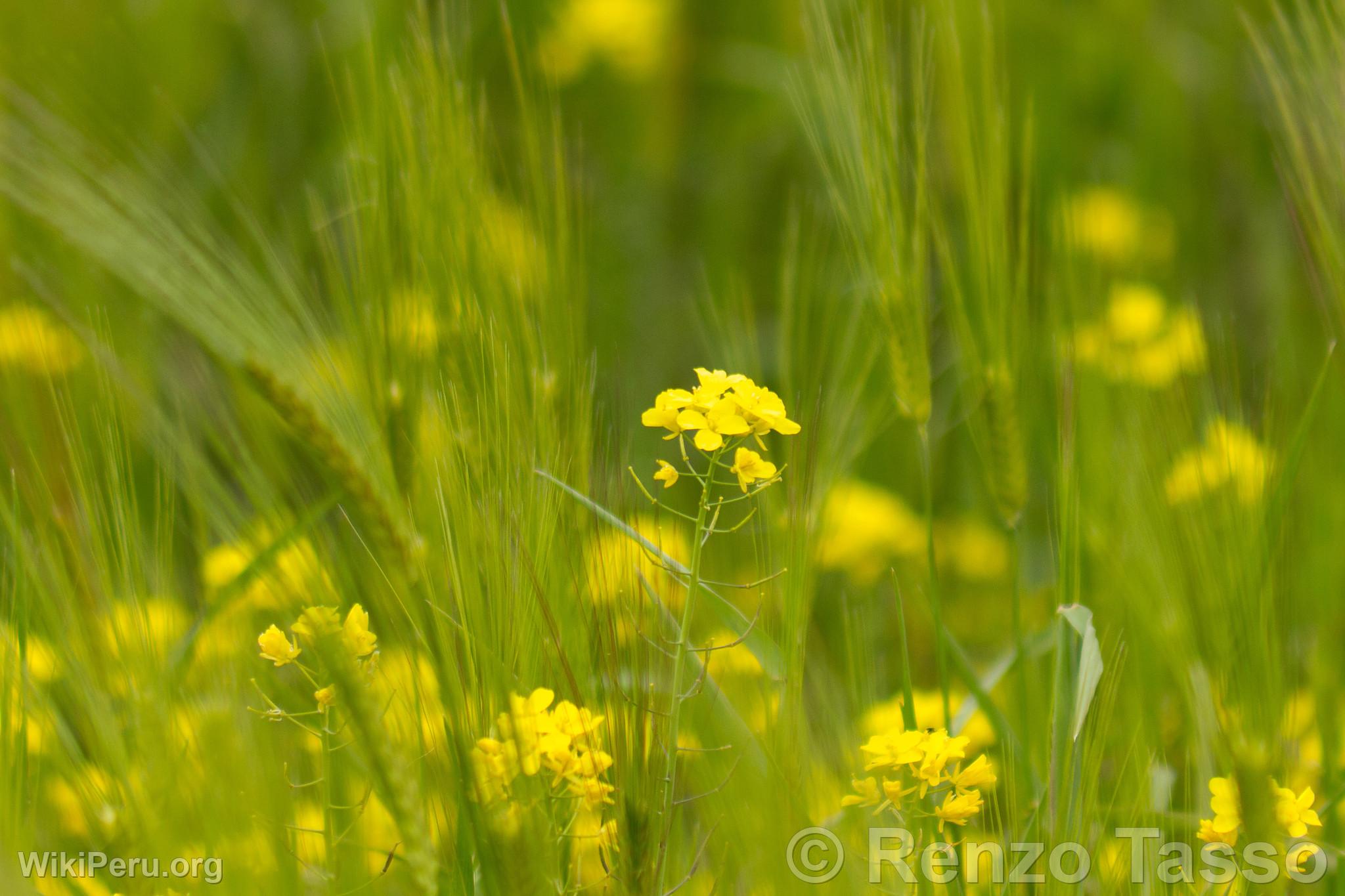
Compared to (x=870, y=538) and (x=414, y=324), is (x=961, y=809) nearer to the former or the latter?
(x=414, y=324)

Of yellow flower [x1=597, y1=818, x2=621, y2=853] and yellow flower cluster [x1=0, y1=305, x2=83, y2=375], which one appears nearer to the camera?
yellow flower [x1=597, y1=818, x2=621, y2=853]

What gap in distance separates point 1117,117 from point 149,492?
1468 mm

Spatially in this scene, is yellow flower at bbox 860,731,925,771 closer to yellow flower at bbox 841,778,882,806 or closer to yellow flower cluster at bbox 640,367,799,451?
yellow flower at bbox 841,778,882,806

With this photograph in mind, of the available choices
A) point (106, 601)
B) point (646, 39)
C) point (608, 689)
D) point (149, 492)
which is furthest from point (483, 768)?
point (646, 39)

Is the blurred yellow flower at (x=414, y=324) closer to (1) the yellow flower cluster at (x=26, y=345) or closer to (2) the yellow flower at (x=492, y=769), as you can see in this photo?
(2) the yellow flower at (x=492, y=769)

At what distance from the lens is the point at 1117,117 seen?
1.74 m

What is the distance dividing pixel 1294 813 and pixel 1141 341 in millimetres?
746

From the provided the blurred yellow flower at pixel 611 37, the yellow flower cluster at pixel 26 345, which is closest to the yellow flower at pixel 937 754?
the yellow flower cluster at pixel 26 345

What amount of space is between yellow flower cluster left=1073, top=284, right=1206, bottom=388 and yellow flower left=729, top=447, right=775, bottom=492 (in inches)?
11.4

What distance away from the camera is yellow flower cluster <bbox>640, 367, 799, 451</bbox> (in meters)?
0.43

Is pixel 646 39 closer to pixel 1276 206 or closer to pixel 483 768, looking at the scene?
pixel 1276 206

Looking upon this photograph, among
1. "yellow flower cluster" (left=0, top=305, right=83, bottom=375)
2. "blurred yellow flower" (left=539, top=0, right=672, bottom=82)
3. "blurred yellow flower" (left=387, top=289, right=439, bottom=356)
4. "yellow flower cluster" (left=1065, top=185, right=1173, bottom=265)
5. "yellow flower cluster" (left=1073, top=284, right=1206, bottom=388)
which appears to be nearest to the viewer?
"blurred yellow flower" (left=387, top=289, right=439, bottom=356)

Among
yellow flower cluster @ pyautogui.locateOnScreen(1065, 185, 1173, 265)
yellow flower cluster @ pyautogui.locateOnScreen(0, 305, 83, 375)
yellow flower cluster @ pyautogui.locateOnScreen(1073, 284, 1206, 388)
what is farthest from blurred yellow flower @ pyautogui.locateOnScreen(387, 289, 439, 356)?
yellow flower cluster @ pyautogui.locateOnScreen(1065, 185, 1173, 265)

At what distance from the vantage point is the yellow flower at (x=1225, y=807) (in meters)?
0.46
